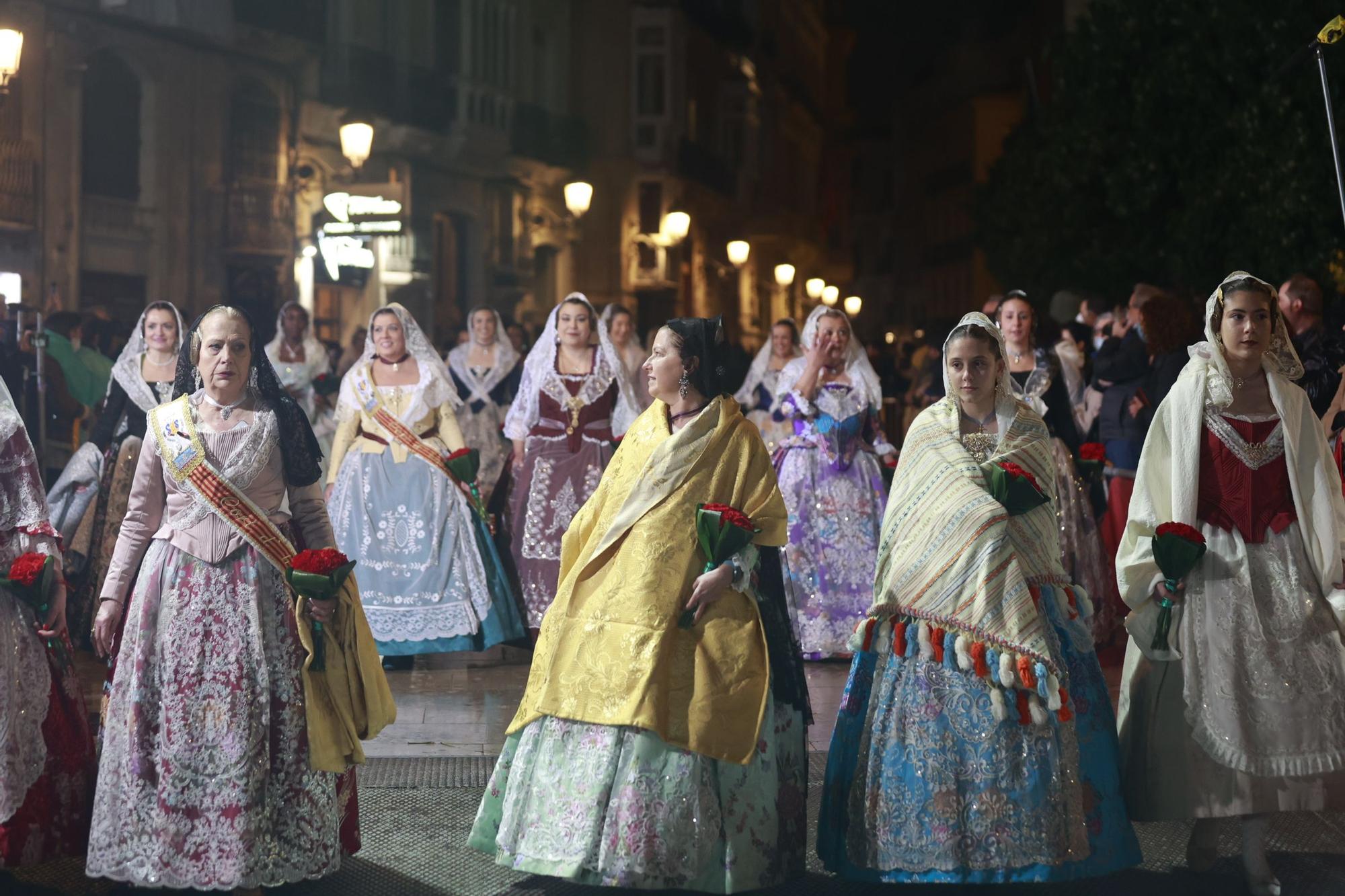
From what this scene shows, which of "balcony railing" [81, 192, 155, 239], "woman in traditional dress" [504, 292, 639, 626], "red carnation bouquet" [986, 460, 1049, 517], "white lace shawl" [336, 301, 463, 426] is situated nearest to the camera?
"red carnation bouquet" [986, 460, 1049, 517]

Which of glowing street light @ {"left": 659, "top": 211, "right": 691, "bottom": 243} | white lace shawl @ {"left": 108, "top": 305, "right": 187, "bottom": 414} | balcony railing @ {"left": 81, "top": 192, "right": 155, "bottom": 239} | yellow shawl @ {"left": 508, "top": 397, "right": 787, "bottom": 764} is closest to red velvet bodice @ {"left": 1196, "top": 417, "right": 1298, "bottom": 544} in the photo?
yellow shawl @ {"left": 508, "top": 397, "right": 787, "bottom": 764}

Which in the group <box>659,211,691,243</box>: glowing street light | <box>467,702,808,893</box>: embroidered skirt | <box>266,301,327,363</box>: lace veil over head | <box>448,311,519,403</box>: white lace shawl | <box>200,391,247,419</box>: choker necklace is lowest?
<box>467,702,808,893</box>: embroidered skirt

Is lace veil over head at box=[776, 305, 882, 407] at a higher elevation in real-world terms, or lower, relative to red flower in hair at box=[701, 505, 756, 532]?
higher

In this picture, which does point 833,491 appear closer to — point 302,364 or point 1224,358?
point 1224,358

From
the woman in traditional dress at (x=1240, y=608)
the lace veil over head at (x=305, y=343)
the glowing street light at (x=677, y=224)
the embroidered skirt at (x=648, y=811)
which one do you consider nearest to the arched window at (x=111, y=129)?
the lace veil over head at (x=305, y=343)

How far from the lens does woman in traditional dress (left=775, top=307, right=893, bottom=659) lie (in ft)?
29.2

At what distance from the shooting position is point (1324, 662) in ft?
16.1

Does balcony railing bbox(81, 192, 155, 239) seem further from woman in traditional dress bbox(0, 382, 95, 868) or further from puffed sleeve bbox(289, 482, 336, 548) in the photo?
puffed sleeve bbox(289, 482, 336, 548)

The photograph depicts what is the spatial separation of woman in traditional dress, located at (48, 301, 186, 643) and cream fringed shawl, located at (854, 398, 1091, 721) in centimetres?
495

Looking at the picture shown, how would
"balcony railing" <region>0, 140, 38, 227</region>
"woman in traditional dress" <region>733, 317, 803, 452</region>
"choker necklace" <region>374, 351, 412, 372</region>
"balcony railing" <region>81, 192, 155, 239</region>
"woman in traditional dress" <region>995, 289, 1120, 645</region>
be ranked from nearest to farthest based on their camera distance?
1. "woman in traditional dress" <region>995, 289, 1120, 645</region>
2. "choker necklace" <region>374, 351, 412, 372</region>
3. "woman in traditional dress" <region>733, 317, 803, 452</region>
4. "balcony railing" <region>0, 140, 38, 227</region>
5. "balcony railing" <region>81, 192, 155, 239</region>

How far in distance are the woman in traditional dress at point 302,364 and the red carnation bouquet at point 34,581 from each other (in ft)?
23.3

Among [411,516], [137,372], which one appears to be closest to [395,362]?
[411,516]

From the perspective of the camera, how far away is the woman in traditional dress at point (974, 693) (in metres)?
4.53

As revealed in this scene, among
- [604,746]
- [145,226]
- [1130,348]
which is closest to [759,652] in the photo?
[604,746]
